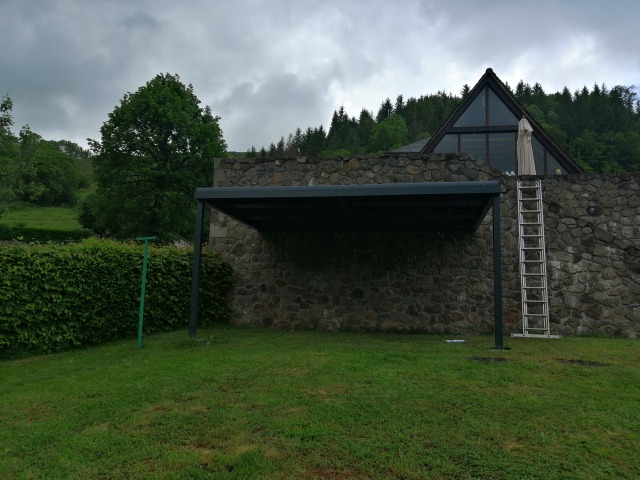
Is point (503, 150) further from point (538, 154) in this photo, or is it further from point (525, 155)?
point (525, 155)

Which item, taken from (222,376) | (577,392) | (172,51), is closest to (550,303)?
(577,392)

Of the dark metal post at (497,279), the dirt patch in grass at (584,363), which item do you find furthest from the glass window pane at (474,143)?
the dirt patch in grass at (584,363)

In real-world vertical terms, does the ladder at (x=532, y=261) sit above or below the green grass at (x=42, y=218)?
below

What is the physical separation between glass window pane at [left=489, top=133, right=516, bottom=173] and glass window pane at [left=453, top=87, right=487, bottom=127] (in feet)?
2.55

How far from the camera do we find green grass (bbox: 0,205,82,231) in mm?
35625

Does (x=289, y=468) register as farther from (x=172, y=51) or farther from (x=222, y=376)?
(x=172, y=51)

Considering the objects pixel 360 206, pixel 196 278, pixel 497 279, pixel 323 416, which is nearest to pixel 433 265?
pixel 360 206

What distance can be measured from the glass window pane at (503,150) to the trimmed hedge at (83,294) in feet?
45.1

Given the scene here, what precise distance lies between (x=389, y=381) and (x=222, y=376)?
194 centimetres

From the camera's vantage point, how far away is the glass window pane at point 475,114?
18.5 meters

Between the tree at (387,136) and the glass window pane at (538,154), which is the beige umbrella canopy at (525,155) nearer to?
the glass window pane at (538,154)

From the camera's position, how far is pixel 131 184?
2752 centimetres

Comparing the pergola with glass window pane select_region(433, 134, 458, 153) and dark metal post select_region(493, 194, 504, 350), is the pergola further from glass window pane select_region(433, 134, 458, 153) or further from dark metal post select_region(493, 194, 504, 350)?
glass window pane select_region(433, 134, 458, 153)

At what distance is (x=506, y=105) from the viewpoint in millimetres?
18375
